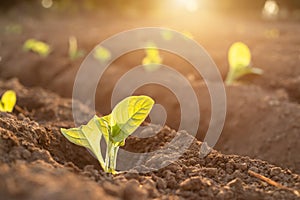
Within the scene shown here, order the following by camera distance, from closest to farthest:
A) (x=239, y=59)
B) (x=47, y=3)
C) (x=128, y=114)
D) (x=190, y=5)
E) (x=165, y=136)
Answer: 1. (x=128, y=114)
2. (x=165, y=136)
3. (x=239, y=59)
4. (x=47, y=3)
5. (x=190, y=5)

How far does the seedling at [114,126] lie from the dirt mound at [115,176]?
0.50ft

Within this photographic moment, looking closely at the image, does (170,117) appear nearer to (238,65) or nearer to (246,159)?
(238,65)

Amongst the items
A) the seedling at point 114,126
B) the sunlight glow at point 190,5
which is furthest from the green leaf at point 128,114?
the sunlight glow at point 190,5

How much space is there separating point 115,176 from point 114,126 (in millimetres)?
293

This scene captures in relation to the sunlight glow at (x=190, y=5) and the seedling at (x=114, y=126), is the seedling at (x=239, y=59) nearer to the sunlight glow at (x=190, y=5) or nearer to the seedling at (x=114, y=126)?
the seedling at (x=114, y=126)

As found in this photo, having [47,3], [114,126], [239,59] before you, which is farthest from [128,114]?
[47,3]

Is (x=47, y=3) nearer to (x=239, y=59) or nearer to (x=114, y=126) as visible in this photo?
(x=239, y=59)

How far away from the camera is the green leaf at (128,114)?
6.46ft

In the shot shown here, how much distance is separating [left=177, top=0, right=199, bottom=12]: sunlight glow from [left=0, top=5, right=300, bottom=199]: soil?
11.4m

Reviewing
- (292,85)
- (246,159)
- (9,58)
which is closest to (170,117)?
(292,85)

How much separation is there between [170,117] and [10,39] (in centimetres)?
574

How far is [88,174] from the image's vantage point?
5.53 ft

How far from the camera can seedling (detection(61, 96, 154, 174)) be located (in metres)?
1.98

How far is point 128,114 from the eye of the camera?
201 centimetres
